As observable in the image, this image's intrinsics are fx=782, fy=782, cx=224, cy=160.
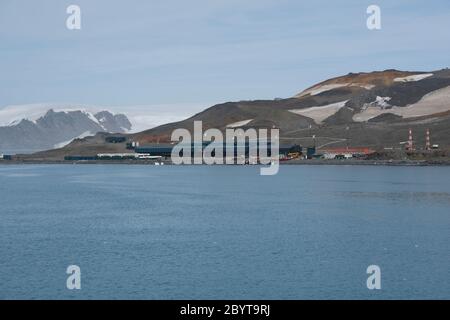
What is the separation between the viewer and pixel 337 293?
63.4 ft

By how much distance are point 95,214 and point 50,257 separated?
1257cm

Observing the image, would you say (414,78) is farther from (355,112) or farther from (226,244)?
(226,244)

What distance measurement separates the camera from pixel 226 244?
2686 cm

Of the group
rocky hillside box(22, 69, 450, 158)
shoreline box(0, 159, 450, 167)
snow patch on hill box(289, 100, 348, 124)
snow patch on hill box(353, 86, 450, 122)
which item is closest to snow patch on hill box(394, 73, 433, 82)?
rocky hillside box(22, 69, 450, 158)

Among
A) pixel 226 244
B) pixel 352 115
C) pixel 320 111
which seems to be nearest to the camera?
pixel 226 244

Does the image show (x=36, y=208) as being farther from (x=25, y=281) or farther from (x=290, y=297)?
(x=290, y=297)

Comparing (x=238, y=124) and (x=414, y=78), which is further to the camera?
(x=414, y=78)

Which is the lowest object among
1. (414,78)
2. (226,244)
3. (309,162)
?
(226,244)

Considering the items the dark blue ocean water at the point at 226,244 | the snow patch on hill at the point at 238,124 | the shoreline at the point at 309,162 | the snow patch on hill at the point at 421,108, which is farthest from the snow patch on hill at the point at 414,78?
the dark blue ocean water at the point at 226,244

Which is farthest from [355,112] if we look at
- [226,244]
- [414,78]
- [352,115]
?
[226,244]

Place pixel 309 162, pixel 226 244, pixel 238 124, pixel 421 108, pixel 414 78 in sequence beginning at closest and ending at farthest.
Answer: pixel 226 244 → pixel 309 162 → pixel 421 108 → pixel 238 124 → pixel 414 78

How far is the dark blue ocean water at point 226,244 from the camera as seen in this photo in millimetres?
20016

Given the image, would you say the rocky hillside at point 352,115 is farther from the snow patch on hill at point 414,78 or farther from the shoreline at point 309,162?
the shoreline at point 309,162
